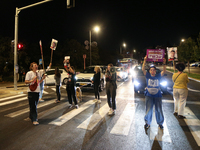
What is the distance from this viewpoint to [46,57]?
3616 centimetres

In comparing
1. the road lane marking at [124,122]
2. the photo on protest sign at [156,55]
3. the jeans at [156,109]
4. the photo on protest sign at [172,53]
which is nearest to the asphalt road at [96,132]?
the road lane marking at [124,122]

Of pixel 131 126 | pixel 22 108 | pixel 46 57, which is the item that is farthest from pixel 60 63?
pixel 131 126

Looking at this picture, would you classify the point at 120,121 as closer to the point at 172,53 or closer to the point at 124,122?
the point at 124,122

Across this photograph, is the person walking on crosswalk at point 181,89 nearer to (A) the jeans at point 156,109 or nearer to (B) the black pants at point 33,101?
(A) the jeans at point 156,109

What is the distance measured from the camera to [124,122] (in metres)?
5.28

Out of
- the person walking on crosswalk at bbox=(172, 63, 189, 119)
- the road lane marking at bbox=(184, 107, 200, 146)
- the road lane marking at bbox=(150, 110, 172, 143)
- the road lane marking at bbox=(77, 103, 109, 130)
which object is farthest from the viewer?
the person walking on crosswalk at bbox=(172, 63, 189, 119)

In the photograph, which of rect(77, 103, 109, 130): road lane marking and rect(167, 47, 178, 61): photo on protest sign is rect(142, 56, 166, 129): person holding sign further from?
rect(167, 47, 178, 61): photo on protest sign

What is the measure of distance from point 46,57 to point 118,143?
3493cm

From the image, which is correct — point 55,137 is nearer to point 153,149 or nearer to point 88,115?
point 88,115

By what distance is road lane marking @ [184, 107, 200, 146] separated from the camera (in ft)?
14.0

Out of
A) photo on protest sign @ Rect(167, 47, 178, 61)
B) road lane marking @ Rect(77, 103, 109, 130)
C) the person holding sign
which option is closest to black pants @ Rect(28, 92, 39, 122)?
road lane marking @ Rect(77, 103, 109, 130)

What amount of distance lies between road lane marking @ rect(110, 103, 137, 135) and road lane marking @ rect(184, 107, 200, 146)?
1.71m

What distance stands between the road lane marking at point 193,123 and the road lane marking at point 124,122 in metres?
1.71

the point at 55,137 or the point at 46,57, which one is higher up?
the point at 46,57
